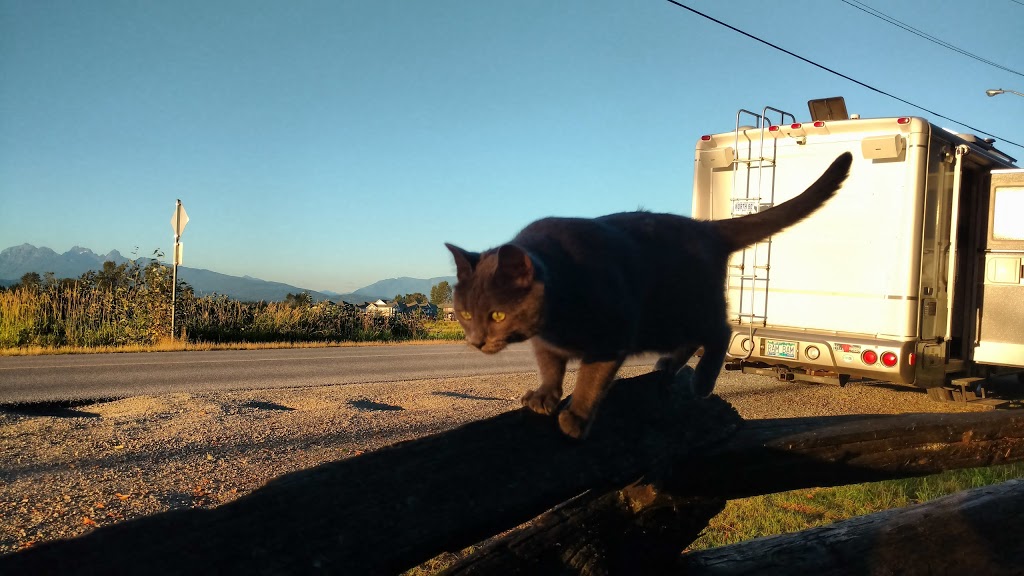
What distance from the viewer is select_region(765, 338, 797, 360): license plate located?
9789 millimetres

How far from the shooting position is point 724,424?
2.66 meters

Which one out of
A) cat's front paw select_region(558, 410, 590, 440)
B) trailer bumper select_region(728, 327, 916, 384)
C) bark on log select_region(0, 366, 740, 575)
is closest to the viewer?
bark on log select_region(0, 366, 740, 575)

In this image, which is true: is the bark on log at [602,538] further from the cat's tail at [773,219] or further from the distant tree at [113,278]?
the distant tree at [113,278]

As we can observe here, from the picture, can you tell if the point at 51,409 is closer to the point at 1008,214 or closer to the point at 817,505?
the point at 817,505

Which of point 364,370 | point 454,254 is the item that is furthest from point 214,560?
point 364,370

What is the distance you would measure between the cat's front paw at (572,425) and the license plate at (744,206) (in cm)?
739

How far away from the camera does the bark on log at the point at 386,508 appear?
1.34 metres

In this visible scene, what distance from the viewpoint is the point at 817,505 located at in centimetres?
571

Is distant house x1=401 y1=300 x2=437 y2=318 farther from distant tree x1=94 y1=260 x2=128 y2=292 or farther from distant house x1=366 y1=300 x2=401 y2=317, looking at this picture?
distant tree x1=94 y1=260 x2=128 y2=292

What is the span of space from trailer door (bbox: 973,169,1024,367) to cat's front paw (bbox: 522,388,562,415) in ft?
31.0

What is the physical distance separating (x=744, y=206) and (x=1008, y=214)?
3.77 metres

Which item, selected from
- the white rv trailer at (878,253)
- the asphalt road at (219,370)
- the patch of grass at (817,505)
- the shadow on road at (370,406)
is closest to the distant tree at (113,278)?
the asphalt road at (219,370)

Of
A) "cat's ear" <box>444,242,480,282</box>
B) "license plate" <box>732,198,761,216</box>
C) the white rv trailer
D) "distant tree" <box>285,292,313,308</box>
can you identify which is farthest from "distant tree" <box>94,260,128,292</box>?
"cat's ear" <box>444,242,480,282</box>

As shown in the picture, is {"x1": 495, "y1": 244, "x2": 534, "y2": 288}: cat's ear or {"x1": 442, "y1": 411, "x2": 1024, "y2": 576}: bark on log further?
{"x1": 495, "y1": 244, "x2": 534, "y2": 288}: cat's ear
